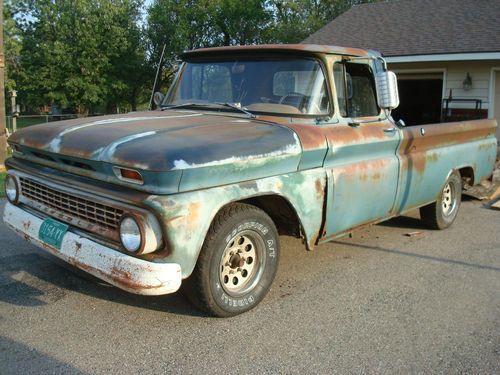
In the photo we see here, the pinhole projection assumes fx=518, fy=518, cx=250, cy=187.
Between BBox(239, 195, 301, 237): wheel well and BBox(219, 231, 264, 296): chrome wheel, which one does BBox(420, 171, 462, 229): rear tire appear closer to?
BBox(239, 195, 301, 237): wheel well

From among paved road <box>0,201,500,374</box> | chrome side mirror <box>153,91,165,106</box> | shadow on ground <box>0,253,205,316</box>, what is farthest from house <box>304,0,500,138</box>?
shadow on ground <box>0,253,205,316</box>

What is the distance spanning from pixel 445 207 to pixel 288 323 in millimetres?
3506

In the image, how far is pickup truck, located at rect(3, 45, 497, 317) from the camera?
10.6 ft

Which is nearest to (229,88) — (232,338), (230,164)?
(230,164)

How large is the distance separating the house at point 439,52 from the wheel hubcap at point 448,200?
4.37 meters

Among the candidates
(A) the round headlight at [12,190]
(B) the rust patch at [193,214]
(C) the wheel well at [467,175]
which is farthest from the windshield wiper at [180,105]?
(C) the wheel well at [467,175]

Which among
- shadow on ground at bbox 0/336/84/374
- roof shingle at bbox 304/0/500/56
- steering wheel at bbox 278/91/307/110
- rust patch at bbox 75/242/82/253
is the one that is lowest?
shadow on ground at bbox 0/336/84/374

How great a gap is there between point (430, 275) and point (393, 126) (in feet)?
4.85

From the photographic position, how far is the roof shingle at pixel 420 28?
11776 mm

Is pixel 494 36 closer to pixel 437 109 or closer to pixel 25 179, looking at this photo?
pixel 437 109

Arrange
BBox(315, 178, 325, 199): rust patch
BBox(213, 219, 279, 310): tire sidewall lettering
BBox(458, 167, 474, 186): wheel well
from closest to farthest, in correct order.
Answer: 1. BBox(213, 219, 279, 310): tire sidewall lettering
2. BBox(315, 178, 325, 199): rust patch
3. BBox(458, 167, 474, 186): wheel well

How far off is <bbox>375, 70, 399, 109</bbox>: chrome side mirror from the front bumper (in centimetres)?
265

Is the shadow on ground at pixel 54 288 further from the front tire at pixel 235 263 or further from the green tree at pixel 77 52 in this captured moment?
the green tree at pixel 77 52

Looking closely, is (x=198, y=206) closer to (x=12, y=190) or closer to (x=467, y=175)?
(x=12, y=190)
